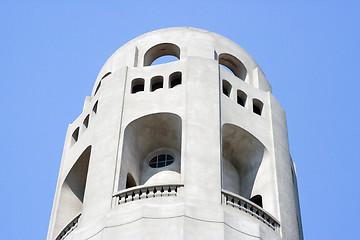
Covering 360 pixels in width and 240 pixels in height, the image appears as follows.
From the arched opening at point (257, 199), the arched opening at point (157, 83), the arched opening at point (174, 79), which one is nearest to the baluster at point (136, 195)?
the arched opening at point (257, 199)

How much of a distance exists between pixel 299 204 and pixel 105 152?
33.0 ft

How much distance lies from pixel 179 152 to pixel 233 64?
658 cm

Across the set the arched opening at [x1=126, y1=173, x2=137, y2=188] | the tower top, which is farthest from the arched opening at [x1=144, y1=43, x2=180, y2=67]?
Result: the arched opening at [x1=126, y1=173, x2=137, y2=188]

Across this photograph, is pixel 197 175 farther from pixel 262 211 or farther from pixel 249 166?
pixel 249 166

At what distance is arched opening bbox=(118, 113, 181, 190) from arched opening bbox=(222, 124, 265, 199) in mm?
2204

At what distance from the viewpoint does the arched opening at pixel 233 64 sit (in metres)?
38.5

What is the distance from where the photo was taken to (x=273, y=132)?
34844mm

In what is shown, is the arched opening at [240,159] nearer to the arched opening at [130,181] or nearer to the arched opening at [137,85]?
the arched opening at [130,181]

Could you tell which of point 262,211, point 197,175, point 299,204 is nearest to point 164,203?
point 197,175

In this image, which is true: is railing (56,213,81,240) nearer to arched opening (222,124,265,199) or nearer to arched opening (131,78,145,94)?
arched opening (222,124,265,199)

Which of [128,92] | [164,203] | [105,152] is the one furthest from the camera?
[128,92]

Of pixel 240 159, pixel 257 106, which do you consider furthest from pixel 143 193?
pixel 257 106

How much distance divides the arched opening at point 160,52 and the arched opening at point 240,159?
A: 6058 mm

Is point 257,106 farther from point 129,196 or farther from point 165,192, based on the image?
point 129,196
